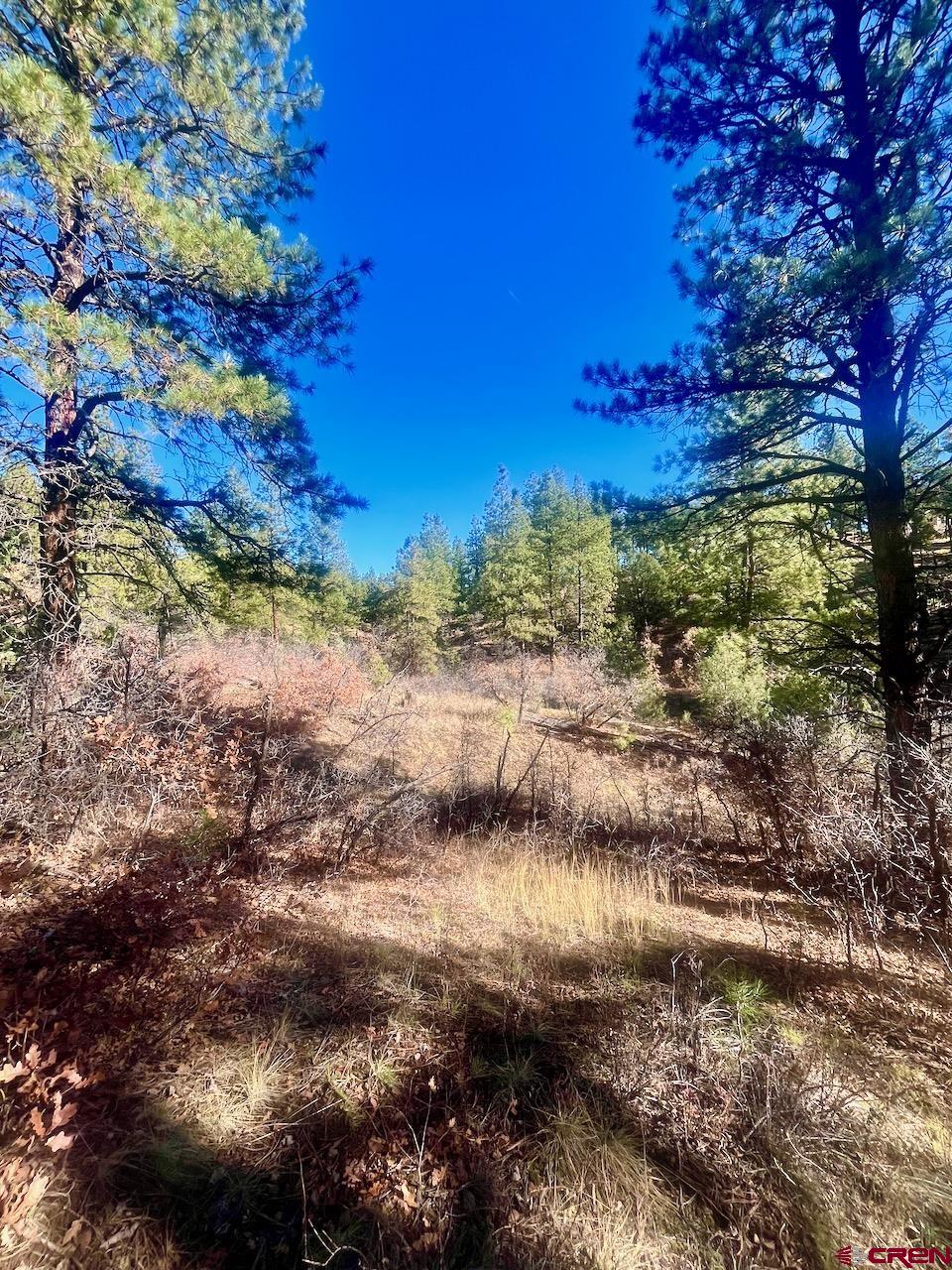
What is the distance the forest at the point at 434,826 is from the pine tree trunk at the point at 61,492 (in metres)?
0.06

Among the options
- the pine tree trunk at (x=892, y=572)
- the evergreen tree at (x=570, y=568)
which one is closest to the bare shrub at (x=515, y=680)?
the evergreen tree at (x=570, y=568)

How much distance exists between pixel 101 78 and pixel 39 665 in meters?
4.97

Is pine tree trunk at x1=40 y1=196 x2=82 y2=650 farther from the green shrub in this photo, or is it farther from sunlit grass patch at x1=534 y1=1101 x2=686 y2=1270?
the green shrub

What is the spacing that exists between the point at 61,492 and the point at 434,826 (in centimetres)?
529

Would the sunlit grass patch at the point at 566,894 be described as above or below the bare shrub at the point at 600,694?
below

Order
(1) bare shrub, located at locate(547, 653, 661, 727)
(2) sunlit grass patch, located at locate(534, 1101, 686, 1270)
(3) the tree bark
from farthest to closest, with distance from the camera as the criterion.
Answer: (1) bare shrub, located at locate(547, 653, 661, 727)
(3) the tree bark
(2) sunlit grass patch, located at locate(534, 1101, 686, 1270)

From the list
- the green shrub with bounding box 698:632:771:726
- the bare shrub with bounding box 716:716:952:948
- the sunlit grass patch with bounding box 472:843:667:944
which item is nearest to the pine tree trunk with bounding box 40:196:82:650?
the sunlit grass patch with bounding box 472:843:667:944

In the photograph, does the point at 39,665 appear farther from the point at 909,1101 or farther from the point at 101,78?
the point at 909,1101

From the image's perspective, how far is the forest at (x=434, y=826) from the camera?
5.55 ft

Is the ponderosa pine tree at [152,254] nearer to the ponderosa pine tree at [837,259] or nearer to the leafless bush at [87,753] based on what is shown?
the leafless bush at [87,753]

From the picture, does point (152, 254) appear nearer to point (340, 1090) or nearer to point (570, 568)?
point (340, 1090)

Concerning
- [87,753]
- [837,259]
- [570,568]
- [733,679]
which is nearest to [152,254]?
[87,753]

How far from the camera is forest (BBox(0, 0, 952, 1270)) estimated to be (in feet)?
5.55

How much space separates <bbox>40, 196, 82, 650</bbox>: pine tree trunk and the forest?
2.2 inches
